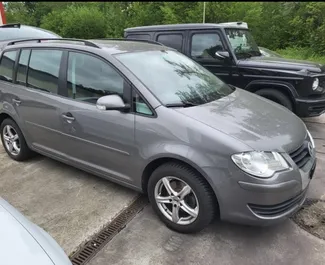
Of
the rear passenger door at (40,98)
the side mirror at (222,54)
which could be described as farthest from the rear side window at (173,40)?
the rear passenger door at (40,98)

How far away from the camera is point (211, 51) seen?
578 centimetres

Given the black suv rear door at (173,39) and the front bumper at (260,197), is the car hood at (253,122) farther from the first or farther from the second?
the black suv rear door at (173,39)

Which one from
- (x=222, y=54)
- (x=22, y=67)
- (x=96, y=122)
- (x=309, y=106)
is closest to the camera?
(x=96, y=122)

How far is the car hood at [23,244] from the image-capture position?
5.64 ft

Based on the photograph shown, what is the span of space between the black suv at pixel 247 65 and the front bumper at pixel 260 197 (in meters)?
2.71

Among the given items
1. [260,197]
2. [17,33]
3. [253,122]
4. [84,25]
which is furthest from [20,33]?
[84,25]

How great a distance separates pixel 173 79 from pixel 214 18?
A: 13.0 meters

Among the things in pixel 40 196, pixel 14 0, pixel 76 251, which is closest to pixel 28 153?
pixel 40 196

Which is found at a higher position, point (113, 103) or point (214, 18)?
point (113, 103)

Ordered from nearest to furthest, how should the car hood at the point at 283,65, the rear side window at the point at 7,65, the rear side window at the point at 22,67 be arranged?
the rear side window at the point at 22,67 < the rear side window at the point at 7,65 < the car hood at the point at 283,65

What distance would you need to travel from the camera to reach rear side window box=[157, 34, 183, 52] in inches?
236

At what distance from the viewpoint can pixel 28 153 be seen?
4402 mm

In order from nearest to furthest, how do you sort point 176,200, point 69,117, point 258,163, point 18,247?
point 18,247 < point 258,163 < point 176,200 < point 69,117

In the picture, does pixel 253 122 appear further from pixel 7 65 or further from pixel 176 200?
pixel 7 65
